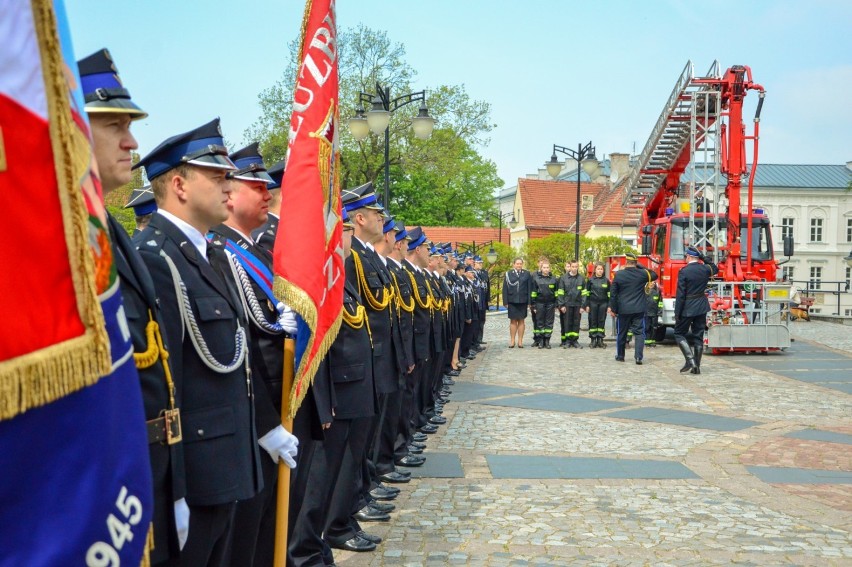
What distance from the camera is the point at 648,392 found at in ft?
44.0

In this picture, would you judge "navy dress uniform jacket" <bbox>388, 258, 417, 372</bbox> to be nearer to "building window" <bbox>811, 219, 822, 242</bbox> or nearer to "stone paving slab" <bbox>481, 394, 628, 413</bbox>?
"stone paving slab" <bbox>481, 394, 628, 413</bbox>

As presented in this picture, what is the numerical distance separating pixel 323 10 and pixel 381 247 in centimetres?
335

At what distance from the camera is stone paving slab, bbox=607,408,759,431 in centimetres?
1042

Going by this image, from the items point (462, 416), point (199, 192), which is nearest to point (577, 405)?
point (462, 416)

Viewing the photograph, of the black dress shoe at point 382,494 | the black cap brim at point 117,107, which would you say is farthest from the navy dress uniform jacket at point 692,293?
the black cap brim at point 117,107

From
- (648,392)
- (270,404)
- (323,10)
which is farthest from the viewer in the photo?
(648,392)

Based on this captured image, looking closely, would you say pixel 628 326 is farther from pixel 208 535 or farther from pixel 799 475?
pixel 208 535

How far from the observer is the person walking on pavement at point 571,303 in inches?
884

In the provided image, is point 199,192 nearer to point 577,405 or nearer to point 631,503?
point 631,503

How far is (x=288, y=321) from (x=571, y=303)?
1882cm

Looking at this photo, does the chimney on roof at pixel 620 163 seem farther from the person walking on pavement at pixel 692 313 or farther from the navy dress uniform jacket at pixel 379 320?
the navy dress uniform jacket at pixel 379 320

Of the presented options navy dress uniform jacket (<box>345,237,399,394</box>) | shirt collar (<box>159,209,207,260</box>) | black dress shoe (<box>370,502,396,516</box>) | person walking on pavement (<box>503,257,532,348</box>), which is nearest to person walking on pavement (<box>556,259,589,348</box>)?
person walking on pavement (<box>503,257,532,348</box>)

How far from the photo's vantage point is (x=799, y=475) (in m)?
7.87

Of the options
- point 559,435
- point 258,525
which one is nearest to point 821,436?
point 559,435
